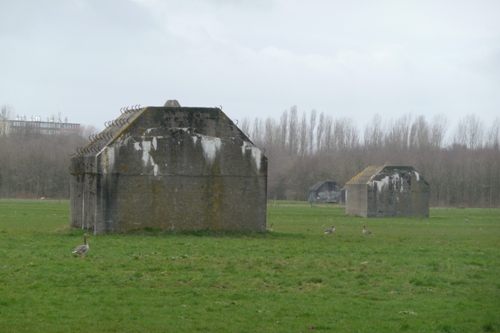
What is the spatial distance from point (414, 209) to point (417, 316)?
4732 cm

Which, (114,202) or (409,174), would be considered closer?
(114,202)

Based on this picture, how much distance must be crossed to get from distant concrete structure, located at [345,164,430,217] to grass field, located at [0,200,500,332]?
3466 cm

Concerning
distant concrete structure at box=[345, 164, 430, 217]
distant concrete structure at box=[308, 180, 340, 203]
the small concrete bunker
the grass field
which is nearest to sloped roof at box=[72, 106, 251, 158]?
the small concrete bunker

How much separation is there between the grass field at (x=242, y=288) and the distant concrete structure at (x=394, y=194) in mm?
34656

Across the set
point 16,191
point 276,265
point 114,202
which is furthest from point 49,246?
point 16,191

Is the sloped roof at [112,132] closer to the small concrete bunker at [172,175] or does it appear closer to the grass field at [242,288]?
the small concrete bunker at [172,175]

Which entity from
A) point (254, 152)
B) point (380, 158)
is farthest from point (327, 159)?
point (254, 152)

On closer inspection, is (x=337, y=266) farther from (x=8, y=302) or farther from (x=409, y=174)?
(x=409, y=174)

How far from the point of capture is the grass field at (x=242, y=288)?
12.5 meters

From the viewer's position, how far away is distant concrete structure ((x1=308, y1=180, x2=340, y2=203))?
114812 millimetres

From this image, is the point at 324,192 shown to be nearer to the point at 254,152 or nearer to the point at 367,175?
the point at 367,175

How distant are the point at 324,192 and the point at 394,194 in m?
57.1

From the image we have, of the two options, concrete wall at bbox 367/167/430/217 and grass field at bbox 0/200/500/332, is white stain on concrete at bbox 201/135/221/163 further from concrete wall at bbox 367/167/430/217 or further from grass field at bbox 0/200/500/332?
concrete wall at bbox 367/167/430/217

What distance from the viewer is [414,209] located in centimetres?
5934
